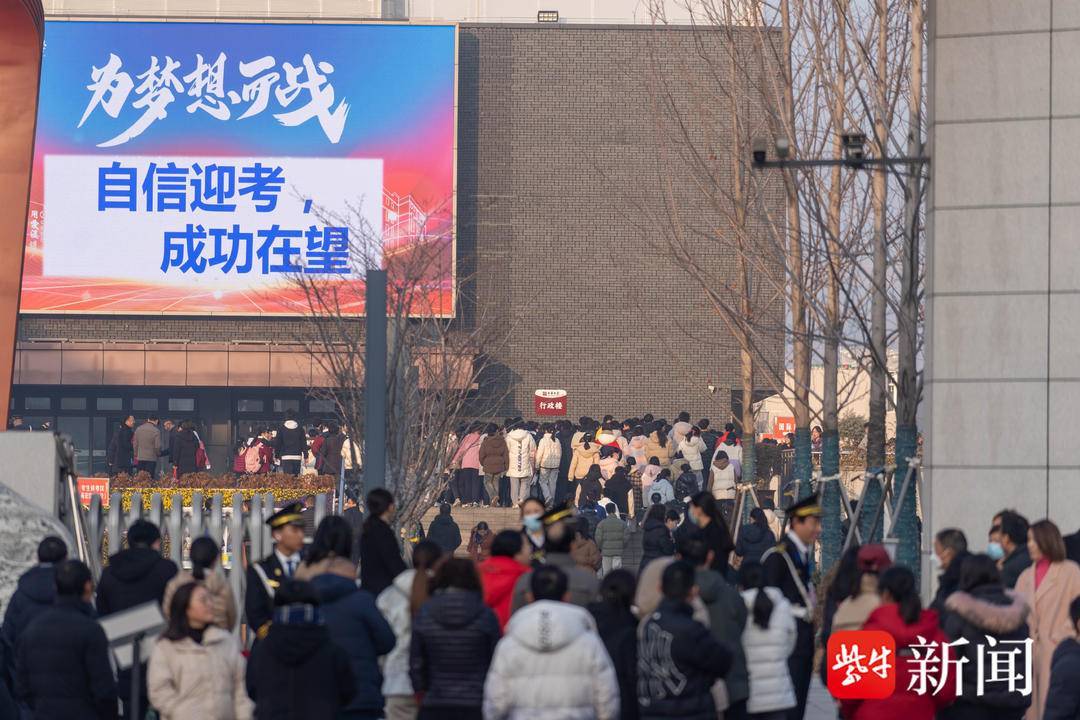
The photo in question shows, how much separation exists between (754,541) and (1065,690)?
5.18 m

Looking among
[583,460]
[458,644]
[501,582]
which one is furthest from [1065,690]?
[583,460]

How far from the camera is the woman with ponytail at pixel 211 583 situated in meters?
8.43

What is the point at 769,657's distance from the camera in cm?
902

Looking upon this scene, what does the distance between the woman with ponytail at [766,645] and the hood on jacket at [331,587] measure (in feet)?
6.66

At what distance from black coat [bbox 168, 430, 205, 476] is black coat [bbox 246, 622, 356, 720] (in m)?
22.7

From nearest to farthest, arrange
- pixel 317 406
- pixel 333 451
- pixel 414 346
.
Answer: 1. pixel 414 346
2. pixel 333 451
3. pixel 317 406

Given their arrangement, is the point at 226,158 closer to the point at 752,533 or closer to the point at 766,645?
the point at 752,533

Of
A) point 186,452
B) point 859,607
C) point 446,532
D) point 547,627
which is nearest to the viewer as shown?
point 547,627

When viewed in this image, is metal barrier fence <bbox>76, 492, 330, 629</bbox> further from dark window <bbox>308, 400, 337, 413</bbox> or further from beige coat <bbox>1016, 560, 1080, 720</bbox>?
dark window <bbox>308, 400, 337, 413</bbox>

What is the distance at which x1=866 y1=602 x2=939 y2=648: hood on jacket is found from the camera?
7965 millimetres

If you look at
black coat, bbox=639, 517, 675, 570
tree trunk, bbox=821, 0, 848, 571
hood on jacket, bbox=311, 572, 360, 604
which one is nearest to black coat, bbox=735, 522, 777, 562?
black coat, bbox=639, 517, 675, 570

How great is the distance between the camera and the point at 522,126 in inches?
1540

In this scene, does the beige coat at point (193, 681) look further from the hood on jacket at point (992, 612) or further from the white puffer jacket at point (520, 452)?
the white puffer jacket at point (520, 452)

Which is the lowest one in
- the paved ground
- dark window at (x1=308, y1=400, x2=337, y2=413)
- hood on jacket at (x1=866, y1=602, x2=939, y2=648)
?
the paved ground
